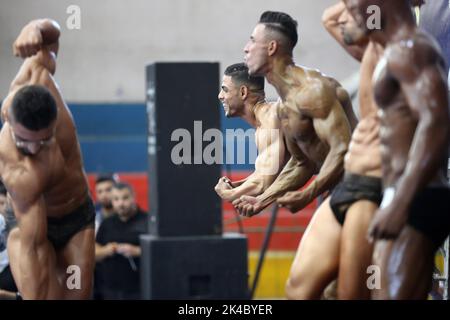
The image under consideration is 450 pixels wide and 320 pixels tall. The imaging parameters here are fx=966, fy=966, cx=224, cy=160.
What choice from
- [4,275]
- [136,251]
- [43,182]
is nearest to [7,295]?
[4,275]

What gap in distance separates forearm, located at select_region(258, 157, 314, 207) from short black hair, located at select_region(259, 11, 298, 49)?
1.92ft

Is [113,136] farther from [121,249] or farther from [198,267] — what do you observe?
[198,267]

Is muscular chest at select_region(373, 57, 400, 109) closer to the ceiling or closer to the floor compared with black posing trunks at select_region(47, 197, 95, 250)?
closer to the ceiling

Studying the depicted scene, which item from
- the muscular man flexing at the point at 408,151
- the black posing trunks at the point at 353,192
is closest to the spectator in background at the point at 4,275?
the black posing trunks at the point at 353,192

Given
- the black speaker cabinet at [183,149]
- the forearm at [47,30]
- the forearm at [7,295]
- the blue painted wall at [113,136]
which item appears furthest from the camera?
the blue painted wall at [113,136]

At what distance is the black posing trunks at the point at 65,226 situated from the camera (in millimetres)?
5031

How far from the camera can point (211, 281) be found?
6.99 metres

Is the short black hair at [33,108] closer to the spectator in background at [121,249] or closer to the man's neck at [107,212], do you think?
the spectator in background at [121,249]

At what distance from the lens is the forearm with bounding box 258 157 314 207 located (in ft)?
15.1

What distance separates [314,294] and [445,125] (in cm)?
109

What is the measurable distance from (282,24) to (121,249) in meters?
3.73

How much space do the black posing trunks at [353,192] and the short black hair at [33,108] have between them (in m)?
1.46

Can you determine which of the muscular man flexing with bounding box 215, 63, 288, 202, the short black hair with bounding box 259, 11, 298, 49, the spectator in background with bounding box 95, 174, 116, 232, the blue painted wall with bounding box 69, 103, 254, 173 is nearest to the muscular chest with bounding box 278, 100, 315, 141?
the muscular man flexing with bounding box 215, 63, 288, 202

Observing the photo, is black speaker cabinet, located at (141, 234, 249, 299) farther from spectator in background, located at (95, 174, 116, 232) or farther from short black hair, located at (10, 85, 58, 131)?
short black hair, located at (10, 85, 58, 131)
